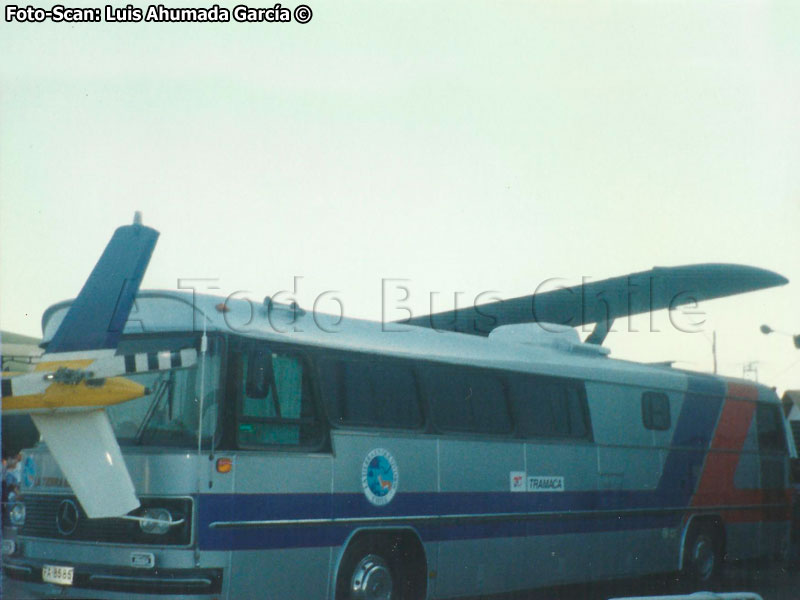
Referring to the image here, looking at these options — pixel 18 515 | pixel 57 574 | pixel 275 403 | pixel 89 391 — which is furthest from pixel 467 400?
pixel 18 515

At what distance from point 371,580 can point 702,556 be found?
697 centimetres

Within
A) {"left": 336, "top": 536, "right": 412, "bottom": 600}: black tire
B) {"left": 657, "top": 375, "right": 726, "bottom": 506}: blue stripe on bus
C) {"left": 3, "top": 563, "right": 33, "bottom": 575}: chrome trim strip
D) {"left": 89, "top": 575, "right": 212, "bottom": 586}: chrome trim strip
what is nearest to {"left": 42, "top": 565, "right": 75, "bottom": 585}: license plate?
{"left": 3, "top": 563, "right": 33, "bottom": 575}: chrome trim strip

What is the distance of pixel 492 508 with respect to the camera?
11023 mm

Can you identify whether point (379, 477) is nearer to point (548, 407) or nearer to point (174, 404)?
point (174, 404)

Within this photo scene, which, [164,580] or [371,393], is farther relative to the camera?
[371,393]

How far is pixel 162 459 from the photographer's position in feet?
26.7

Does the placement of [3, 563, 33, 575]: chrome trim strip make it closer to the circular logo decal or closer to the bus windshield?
the bus windshield

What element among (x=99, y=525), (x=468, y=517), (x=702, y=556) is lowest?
(x=702, y=556)

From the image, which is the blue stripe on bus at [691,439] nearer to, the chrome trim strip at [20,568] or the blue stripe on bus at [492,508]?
the blue stripe on bus at [492,508]

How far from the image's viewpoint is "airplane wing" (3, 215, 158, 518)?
26.1 feet

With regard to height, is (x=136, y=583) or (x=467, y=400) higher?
(x=467, y=400)

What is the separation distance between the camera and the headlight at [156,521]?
8.07 metres

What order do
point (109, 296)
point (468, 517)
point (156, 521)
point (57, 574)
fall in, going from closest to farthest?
point (156, 521) < point (109, 296) < point (57, 574) < point (468, 517)

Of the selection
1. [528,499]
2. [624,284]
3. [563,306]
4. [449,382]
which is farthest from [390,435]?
[563,306]
